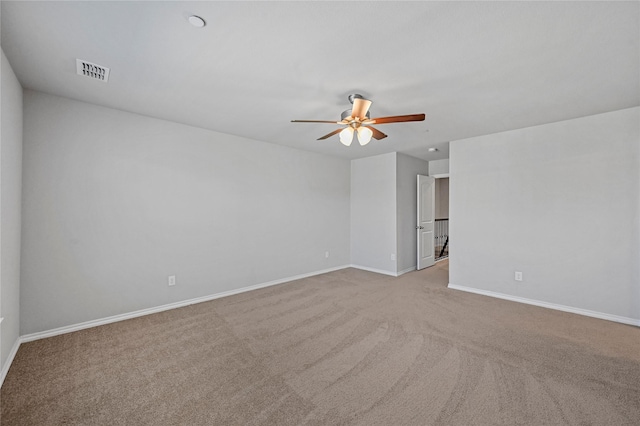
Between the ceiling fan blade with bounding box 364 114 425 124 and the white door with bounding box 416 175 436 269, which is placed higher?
the ceiling fan blade with bounding box 364 114 425 124

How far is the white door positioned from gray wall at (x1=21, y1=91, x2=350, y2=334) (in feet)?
8.71

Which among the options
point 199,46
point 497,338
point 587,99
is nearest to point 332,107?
point 199,46

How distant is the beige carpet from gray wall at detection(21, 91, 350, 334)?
17.1 inches

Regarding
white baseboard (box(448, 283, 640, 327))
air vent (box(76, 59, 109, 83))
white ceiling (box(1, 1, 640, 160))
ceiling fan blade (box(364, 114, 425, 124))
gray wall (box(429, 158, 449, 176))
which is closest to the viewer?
white ceiling (box(1, 1, 640, 160))

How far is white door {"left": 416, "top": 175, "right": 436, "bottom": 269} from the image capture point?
5.62 m

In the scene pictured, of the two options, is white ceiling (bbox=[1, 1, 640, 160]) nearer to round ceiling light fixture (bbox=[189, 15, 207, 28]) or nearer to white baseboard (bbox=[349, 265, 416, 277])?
round ceiling light fixture (bbox=[189, 15, 207, 28])

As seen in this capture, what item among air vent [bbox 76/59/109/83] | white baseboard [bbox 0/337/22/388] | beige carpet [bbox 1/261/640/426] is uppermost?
air vent [bbox 76/59/109/83]

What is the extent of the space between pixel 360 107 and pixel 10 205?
3142 mm

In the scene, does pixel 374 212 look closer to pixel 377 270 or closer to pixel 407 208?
pixel 407 208

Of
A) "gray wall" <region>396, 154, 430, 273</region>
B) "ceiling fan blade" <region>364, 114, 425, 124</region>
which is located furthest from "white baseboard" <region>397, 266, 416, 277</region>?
"ceiling fan blade" <region>364, 114, 425, 124</region>

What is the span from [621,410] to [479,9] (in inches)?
106

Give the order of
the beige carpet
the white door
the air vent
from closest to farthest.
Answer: the beige carpet < the air vent < the white door

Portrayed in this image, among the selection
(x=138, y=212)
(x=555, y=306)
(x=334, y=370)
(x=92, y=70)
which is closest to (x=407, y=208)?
(x=555, y=306)

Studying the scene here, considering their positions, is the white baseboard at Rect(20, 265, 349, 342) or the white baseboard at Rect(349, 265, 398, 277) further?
the white baseboard at Rect(349, 265, 398, 277)
